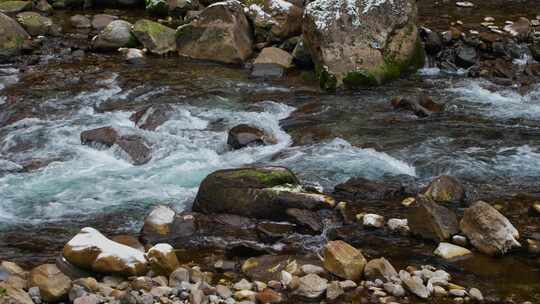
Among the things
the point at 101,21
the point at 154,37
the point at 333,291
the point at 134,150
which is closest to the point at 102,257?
the point at 333,291

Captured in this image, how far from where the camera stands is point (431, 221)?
7.34m

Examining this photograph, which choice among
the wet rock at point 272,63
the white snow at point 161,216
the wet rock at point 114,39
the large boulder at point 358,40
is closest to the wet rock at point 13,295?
the white snow at point 161,216

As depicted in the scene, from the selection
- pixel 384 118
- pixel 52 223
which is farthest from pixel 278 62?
pixel 52 223

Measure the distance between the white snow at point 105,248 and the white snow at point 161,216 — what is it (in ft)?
3.24

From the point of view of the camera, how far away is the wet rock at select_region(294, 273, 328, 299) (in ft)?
20.3

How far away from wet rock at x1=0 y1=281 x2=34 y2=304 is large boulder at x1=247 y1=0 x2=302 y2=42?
10.8 meters

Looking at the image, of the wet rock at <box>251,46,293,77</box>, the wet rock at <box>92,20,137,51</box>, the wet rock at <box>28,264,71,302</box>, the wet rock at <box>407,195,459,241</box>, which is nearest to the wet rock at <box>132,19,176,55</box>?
the wet rock at <box>92,20,137,51</box>

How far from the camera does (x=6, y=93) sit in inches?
504

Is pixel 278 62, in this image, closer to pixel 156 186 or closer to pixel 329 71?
pixel 329 71

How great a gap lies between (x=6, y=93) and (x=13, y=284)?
759 centimetres

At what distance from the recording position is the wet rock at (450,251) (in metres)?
6.93

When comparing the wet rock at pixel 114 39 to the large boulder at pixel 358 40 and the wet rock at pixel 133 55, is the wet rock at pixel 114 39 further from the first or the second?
the large boulder at pixel 358 40

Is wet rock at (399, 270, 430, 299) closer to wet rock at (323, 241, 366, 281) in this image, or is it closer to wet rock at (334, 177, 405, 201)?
wet rock at (323, 241, 366, 281)

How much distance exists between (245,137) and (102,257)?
4.29 metres
